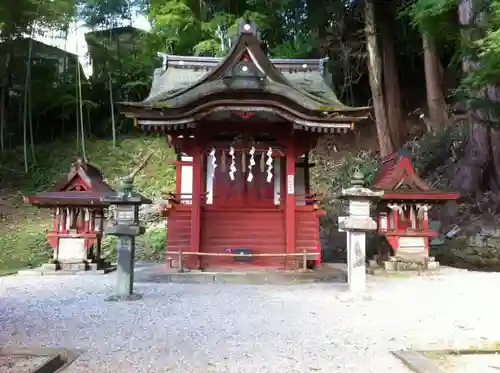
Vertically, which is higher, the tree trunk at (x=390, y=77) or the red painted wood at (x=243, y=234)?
the tree trunk at (x=390, y=77)

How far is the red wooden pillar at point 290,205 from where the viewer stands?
9742 mm

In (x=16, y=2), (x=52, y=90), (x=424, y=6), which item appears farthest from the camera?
(x=52, y=90)

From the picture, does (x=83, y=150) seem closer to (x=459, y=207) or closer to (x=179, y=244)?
(x=179, y=244)

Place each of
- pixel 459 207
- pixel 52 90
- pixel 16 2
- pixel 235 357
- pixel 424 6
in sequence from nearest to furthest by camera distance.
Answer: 1. pixel 235 357
2. pixel 424 6
3. pixel 459 207
4. pixel 16 2
5. pixel 52 90

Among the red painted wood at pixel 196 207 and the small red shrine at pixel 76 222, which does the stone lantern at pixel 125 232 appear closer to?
the red painted wood at pixel 196 207

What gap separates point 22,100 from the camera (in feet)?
75.5

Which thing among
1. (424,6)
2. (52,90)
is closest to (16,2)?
(52,90)

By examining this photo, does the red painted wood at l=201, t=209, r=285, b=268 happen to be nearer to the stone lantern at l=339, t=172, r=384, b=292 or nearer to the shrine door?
the shrine door

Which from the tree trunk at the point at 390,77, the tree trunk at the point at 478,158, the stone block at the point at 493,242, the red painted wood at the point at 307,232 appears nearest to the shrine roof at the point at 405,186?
the red painted wood at the point at 307,232

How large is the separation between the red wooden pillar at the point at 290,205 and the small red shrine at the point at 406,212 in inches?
74.1

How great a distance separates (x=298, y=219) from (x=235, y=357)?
6.40m

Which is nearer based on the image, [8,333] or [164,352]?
[164,352]

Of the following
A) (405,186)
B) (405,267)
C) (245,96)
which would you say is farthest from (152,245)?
(405,186)

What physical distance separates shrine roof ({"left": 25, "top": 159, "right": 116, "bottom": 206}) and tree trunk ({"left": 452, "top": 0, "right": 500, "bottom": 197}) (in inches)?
379
